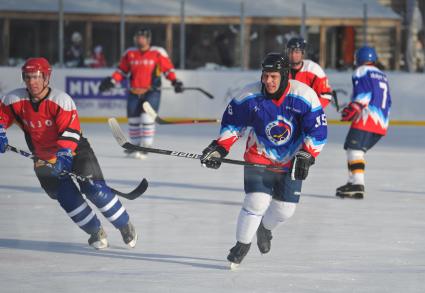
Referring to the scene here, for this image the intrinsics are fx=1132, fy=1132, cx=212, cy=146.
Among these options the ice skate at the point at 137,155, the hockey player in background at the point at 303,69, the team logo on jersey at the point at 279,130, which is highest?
the hockey player in background at the point at 303,69

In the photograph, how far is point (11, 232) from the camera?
248 inches

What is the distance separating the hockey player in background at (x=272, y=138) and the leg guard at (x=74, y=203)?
739 mm

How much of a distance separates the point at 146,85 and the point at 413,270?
5880 millimetres

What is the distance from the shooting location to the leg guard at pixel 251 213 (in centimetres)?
518

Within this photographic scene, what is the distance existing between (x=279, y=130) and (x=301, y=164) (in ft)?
0.70

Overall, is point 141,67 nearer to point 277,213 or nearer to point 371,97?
point 371,97

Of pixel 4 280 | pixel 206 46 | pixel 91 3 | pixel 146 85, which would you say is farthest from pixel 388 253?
pixel 91 3

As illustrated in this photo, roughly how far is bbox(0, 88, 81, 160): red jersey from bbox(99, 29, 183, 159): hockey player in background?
16.2 ft

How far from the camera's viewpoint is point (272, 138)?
5.24m

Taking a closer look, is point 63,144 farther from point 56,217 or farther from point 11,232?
point 56,217

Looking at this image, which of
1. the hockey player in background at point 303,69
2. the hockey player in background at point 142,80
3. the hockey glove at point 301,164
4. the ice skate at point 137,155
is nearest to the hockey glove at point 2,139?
the hockey glove at point 301,164

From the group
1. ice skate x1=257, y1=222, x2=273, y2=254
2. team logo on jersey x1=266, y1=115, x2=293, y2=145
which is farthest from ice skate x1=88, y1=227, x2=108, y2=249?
team logo on jersey x1=266, y1=115, x2=293, y2=145

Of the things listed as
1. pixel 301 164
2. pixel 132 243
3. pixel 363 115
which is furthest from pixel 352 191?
pixel 301 164

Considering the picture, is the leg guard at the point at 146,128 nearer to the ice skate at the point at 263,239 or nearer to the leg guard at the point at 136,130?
the leg guard at the point at 136,130
